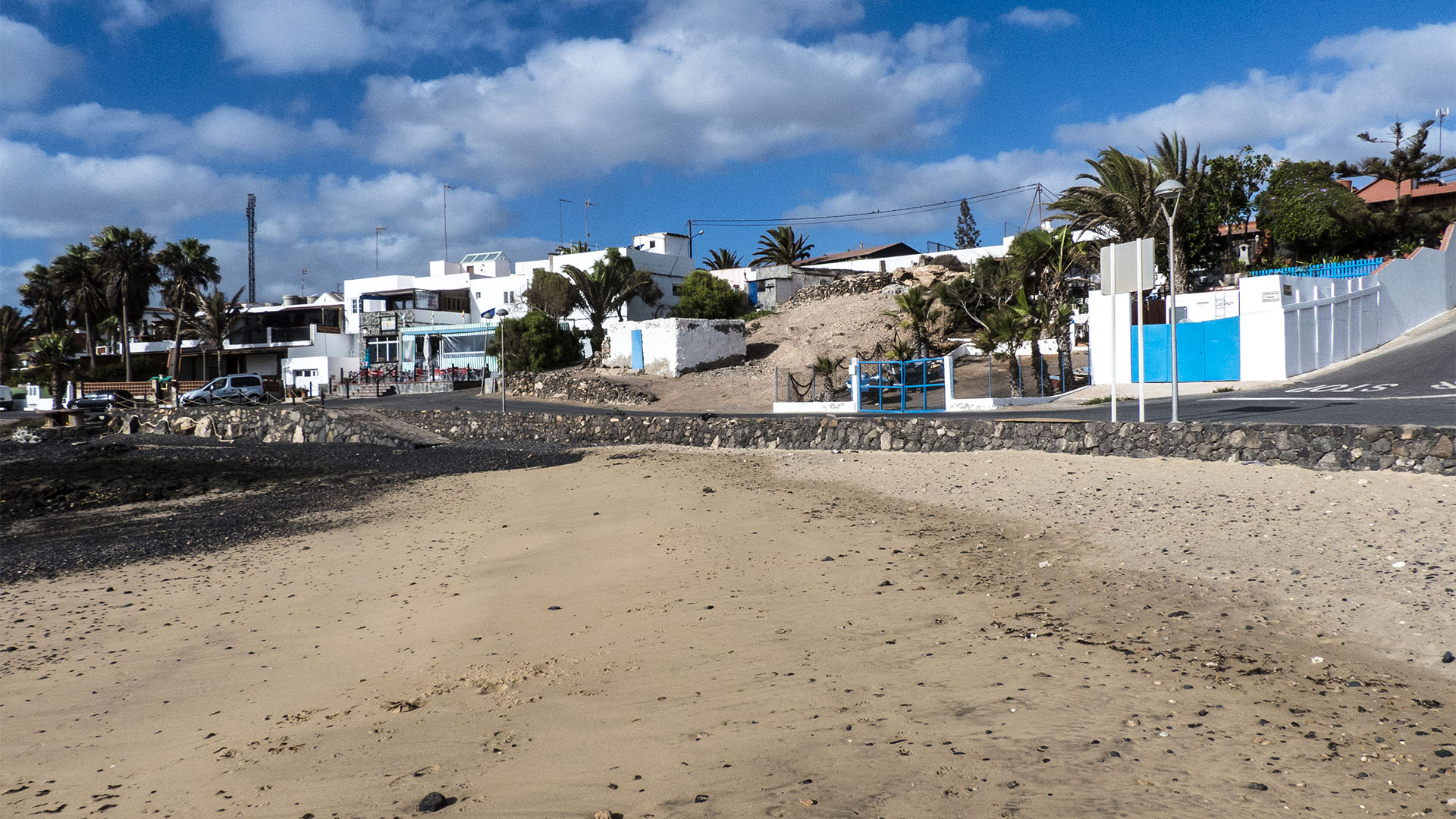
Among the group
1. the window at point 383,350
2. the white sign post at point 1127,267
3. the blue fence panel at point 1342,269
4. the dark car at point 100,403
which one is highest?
the blue fence panel at point 1342,269

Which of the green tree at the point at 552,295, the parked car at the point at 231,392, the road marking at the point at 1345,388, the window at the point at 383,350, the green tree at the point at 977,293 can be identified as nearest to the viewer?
the road marking at the point at 1345,388

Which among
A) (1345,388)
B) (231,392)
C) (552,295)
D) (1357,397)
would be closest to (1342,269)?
(1345,388)

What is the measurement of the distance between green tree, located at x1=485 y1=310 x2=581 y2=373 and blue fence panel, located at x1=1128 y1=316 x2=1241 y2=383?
2805 centimetres

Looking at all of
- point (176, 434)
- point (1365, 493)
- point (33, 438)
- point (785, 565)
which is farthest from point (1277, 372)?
point (33, 438)

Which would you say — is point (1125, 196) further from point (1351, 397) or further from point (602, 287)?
point (602, 287)

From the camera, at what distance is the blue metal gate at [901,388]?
2934cm

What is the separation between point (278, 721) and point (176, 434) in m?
36.1

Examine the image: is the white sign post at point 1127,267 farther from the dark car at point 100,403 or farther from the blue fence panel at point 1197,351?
the dark car at point 100,403

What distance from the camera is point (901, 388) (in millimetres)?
29094

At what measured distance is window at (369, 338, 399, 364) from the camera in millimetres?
58812

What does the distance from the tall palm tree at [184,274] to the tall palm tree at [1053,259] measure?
53936 millimetres

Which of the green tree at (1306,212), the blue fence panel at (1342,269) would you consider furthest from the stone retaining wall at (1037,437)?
the green tree at (1306,212)

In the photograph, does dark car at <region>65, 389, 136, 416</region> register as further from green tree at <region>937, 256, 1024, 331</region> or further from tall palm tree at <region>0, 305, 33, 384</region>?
green tree at <region>937, 256, 1024, 331</region>

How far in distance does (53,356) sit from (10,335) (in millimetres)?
7208
